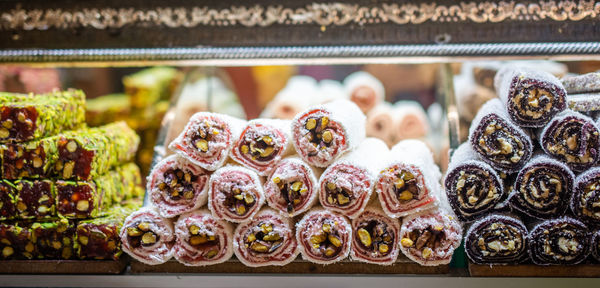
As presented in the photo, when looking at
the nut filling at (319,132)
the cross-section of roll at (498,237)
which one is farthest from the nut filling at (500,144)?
the nut filling at (319,132)

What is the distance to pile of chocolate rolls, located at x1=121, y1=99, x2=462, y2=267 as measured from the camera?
66.7 inches

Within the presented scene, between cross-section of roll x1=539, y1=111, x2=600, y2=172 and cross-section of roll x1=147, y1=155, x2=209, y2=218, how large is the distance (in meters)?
1.15

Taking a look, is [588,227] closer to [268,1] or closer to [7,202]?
[268,1]

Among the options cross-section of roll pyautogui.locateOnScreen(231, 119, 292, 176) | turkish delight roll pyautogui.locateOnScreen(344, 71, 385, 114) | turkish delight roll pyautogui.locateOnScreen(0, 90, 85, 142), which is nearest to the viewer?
cross-section of roll pyautogui.locateOnScreen(231, 119, 292, 176)

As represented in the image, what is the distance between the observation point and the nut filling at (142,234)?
1.82 m

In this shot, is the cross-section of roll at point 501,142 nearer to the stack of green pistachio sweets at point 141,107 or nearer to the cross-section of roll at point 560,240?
the cross-section of roll at point 560,240

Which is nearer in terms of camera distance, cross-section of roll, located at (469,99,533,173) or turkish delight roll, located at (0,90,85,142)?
cross-section of roll, located at (469,99,533,173)

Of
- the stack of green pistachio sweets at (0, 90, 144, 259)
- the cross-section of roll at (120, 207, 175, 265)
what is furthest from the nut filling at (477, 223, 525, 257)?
the stack of green pistachio sweets at (0, 90, 144, 259)

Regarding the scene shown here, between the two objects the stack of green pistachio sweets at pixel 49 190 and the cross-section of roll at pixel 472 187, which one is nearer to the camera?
the cross-section of roll at pixel 472 187

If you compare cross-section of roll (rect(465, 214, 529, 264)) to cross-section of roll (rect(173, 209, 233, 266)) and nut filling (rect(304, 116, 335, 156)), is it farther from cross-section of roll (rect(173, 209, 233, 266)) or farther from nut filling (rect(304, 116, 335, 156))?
cross-section of roll (rect(173, 209, 233, 266))

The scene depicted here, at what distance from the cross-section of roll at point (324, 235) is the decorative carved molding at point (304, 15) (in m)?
0.78

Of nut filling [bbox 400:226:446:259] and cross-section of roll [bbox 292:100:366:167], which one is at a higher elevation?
cross-section of roll [bbox 292:100:366:167]

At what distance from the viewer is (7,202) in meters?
1.90

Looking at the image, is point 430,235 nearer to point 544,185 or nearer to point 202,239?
point 544,185
